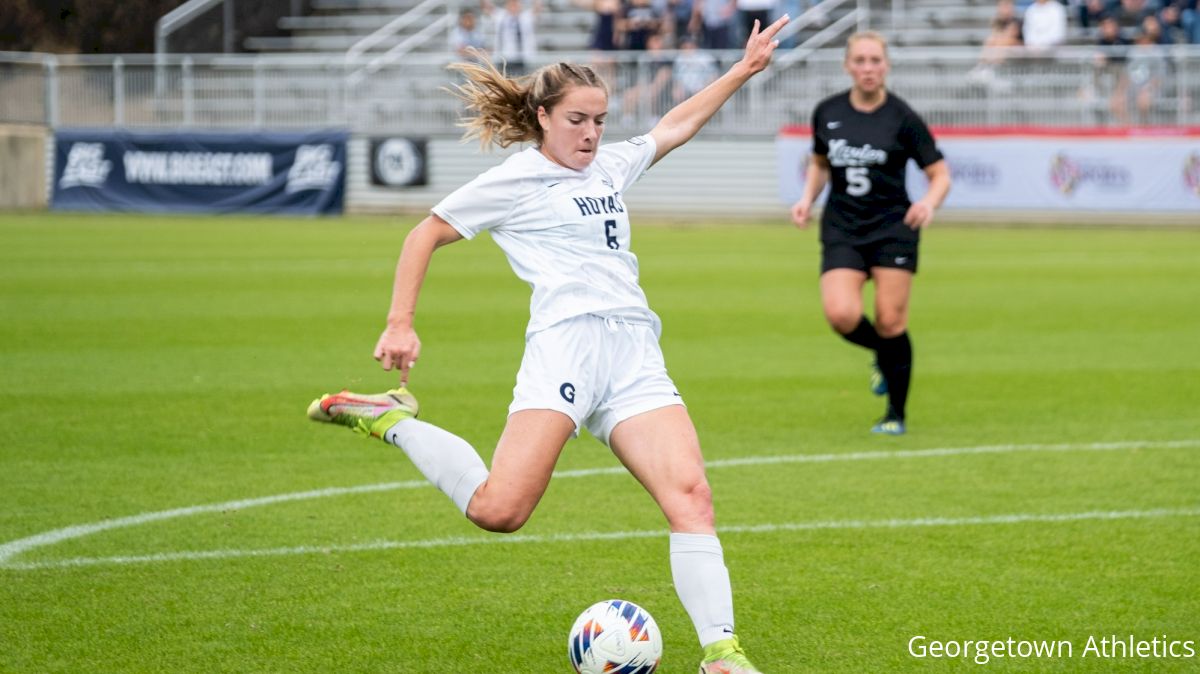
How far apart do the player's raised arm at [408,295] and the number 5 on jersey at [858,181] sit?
4.85m

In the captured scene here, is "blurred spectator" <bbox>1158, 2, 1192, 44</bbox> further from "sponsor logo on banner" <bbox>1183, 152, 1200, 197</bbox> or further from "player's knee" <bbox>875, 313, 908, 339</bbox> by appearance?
"player's knee" <bbox>875, 313, 908, 339</bbox>

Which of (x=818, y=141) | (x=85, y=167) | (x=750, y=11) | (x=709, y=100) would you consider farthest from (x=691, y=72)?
(x=709, y=100)

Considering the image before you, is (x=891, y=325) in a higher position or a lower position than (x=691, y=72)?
lower

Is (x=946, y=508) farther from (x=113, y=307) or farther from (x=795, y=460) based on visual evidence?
(x=113, y=307)

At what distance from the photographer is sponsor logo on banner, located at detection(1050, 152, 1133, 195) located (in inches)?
1025

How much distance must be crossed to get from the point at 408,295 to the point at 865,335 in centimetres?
514

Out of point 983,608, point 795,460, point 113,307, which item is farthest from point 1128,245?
point 983,608

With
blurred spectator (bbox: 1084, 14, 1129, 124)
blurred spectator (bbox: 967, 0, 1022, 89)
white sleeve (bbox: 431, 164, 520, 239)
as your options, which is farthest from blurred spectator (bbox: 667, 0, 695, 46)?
white sleeve (bbox: 431, 164, 520, 239)

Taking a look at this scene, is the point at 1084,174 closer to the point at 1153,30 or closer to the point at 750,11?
the point at 1153,30

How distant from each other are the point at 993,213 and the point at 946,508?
20797 millimetres

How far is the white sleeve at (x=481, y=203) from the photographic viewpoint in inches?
199

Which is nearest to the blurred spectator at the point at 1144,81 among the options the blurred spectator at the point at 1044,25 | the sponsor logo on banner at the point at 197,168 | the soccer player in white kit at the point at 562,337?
the blurred spectator at the point at 1044,25

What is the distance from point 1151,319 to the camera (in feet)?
48.0
